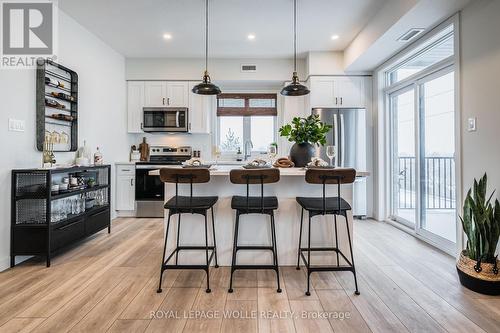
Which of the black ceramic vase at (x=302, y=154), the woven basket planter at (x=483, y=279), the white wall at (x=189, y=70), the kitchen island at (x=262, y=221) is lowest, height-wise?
the woven basket planter at (x=483, y=279)

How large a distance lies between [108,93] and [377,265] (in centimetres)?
467

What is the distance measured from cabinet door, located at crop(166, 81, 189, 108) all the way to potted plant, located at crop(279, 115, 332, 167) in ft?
9.11

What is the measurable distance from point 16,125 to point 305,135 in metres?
3.01

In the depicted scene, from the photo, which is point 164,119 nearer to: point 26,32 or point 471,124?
point 26,32

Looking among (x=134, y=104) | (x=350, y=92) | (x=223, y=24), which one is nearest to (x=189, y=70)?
(x=134, y=104)

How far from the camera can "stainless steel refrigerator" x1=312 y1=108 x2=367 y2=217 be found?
464 cm

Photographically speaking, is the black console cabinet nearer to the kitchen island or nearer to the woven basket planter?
the kitchen island

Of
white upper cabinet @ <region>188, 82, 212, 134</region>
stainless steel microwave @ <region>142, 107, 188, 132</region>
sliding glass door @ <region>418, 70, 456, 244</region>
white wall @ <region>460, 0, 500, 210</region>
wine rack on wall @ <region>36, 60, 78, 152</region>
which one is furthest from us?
white upper cabinet @ <region>188, 82, 212, 134</region>

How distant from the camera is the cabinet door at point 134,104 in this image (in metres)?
5.11

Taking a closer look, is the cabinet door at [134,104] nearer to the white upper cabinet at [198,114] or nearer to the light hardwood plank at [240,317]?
the white upper cabinet at [198,114]

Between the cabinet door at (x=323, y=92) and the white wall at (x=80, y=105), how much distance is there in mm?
3478

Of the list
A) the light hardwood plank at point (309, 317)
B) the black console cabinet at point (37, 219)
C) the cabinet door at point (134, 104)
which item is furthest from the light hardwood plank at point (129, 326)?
the cabinet door at point (134, 104)

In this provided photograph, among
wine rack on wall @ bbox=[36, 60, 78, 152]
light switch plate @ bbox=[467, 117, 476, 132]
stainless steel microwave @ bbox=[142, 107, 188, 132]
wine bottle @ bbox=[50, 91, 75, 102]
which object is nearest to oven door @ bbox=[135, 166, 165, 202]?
stainless steel microwave @ bbox=[142, 107, 188, 132]

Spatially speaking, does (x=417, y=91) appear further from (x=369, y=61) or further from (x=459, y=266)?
(x=459, y=266)
